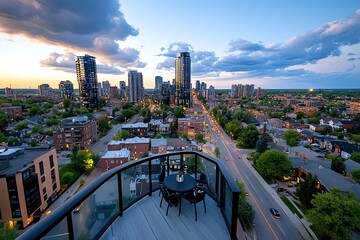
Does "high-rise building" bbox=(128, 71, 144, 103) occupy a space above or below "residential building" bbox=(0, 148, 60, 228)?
above

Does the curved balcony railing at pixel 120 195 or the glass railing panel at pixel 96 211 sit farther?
the glass railing panel at pixel 96 211

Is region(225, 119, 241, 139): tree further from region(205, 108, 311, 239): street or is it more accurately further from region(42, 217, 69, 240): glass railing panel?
region(42, 217, 69, 240): glass railing panel

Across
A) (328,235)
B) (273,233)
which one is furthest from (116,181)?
(328,235)

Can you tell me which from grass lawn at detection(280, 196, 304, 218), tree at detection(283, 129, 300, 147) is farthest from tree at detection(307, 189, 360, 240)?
tree at detection(283, 129, 300, 147)

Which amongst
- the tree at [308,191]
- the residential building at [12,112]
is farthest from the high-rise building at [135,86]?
the tree at [308,191]

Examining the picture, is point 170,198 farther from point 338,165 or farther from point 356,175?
point 338,165

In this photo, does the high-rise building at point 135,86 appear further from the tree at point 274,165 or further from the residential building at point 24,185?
the tree at point 274,165
